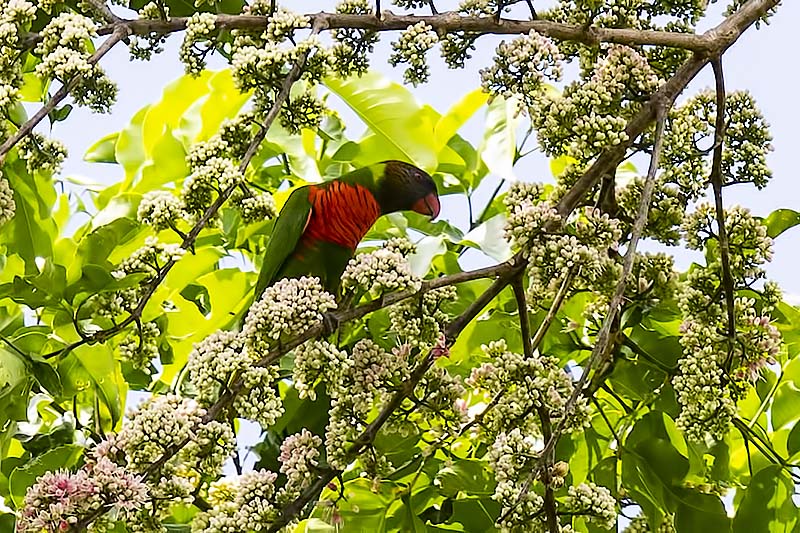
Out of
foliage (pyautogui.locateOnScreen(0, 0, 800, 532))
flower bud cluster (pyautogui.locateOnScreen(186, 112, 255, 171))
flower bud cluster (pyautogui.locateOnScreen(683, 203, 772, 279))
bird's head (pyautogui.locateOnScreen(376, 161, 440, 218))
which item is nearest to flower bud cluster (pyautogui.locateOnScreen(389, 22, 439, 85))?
foliage (pyautogui.locateOnScreen(0, 0, 800, 532))

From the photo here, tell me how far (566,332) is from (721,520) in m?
0.21

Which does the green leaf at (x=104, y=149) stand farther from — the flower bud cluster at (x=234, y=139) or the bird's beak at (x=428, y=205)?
the flower bud cluster at (x=234, y=139)

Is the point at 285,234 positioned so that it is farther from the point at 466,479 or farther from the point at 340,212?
the point at 466,479

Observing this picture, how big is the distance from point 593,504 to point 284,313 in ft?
0.68

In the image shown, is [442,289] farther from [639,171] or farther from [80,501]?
[639,171]

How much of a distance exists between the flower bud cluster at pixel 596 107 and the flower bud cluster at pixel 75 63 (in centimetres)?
28

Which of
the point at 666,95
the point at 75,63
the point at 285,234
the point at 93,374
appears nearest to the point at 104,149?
the point at 285,234

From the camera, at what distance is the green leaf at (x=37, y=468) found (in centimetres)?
80

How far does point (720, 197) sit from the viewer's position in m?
0.66

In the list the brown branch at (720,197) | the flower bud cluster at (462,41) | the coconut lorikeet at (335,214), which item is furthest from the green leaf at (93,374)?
the brown branch at (720,197)

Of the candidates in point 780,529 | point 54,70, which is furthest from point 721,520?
point 54,70

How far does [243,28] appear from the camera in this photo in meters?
0.67

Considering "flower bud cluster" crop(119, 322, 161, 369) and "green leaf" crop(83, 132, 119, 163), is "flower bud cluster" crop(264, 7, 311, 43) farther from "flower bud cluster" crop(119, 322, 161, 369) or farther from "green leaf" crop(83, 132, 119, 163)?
"green leaf" crop(83, 132, 119, 163)

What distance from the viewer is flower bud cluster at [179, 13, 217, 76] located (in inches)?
24.7
